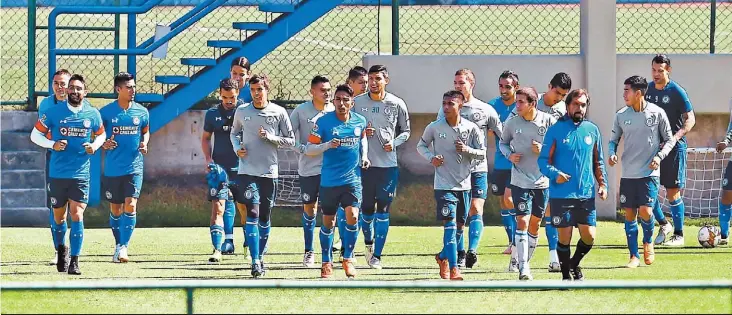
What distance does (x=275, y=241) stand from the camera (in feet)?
55.4

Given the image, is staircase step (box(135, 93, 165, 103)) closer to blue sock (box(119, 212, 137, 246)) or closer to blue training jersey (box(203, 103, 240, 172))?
blue training jersey (box(203, 103, 240, 172))

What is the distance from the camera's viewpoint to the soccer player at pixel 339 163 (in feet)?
42.8

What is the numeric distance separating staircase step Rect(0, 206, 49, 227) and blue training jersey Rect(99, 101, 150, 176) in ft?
14.3

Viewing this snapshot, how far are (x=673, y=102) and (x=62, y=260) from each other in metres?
6.57

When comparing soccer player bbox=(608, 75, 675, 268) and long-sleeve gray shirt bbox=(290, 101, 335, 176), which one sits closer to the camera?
long-sleeve gray shirt bbox=(290, 101, 335, 176)

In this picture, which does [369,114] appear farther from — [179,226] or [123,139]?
[179,226]

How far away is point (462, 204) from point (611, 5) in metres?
6.49

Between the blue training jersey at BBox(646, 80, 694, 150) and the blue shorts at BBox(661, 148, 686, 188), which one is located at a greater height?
the blue training jersey at BBox(646, 80, 694, 150)

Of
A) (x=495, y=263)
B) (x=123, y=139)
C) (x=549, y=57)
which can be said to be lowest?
(x=495, y=263)

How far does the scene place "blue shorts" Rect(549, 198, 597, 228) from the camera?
1195 cm

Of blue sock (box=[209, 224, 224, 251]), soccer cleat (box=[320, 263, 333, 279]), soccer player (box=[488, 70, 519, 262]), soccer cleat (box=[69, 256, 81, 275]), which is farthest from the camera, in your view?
blue sock (box=[209, 224, 224, 251])

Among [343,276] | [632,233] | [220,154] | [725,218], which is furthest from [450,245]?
[725,218]

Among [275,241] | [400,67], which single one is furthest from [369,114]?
[400,67]

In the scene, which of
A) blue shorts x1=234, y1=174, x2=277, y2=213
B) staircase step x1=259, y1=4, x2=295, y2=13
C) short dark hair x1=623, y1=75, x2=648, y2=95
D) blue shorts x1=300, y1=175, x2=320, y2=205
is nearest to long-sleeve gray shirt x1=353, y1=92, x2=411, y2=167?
blue shorts x1=300, y1=175, x2=320, y2=205
